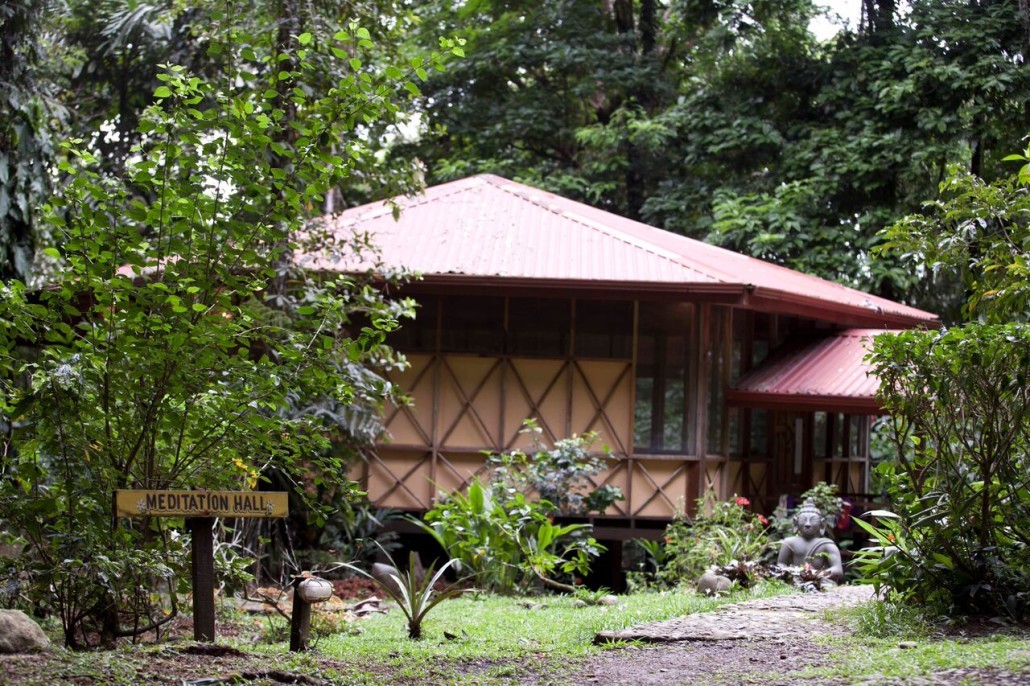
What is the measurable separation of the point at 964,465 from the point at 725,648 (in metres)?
1.98

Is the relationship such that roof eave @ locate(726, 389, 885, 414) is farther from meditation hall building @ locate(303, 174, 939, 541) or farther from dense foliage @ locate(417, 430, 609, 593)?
dense foliage @ locate(417, 430, 609, 593)

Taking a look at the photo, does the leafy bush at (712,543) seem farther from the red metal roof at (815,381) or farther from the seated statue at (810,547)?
the red metal roof at (815,381)

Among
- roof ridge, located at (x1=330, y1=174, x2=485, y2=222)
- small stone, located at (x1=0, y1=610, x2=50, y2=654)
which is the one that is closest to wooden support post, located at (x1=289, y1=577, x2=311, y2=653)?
small stone, located at (x1=0, y1=610, x2=50, y2=654)

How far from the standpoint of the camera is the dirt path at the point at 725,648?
20.0 feet

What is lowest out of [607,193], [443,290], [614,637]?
[614,637]

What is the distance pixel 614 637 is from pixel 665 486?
6400mm

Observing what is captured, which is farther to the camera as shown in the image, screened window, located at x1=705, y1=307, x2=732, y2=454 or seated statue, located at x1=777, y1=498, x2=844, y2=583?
screened window, located at x1=705, y1=307, x2=732, y2=454

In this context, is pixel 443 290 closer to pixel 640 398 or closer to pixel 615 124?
pixel 640 398

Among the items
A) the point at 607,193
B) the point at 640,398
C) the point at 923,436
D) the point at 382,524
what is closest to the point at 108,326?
the point at 923,436

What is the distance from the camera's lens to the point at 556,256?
13.6m

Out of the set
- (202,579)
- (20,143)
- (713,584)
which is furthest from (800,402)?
(202,579)

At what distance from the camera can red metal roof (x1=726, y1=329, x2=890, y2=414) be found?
13.6 meters

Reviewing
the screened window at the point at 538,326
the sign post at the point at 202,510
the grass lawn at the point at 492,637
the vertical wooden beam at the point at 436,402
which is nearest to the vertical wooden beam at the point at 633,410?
the screened window at the point at 538,326

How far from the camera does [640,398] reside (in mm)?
13711
